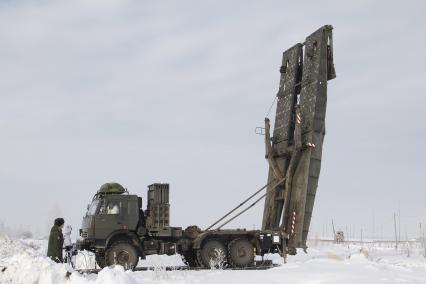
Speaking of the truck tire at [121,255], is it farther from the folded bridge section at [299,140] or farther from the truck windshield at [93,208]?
the folded bridge section at [299,140]

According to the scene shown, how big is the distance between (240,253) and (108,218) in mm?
4394

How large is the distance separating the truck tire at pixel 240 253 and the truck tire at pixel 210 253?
26 cm

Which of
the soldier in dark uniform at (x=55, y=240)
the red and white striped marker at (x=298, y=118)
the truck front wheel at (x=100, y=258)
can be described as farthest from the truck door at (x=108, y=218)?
the red and white striped marker at (x=298, y=118)

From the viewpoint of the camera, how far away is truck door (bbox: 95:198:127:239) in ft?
53.1

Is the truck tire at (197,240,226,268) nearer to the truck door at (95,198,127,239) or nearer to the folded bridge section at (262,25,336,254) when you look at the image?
the folded bridge section at (262,25,336,254)

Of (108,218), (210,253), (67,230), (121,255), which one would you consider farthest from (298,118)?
(67,230)

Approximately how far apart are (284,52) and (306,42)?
1.60 meters

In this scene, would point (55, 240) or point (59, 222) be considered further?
point (59, 222)

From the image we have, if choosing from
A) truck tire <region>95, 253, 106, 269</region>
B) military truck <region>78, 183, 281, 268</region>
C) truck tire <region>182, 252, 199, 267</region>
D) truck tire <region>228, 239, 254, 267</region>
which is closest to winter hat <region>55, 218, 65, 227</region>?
military truck <region>78, 183, 281, 268</region>

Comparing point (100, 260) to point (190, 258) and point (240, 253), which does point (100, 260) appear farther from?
point (240, 253)

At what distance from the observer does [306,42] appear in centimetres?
1883

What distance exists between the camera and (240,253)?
55.7 ft

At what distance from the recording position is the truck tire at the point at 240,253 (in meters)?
16.8

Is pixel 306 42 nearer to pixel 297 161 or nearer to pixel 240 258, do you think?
pixel 297 161
